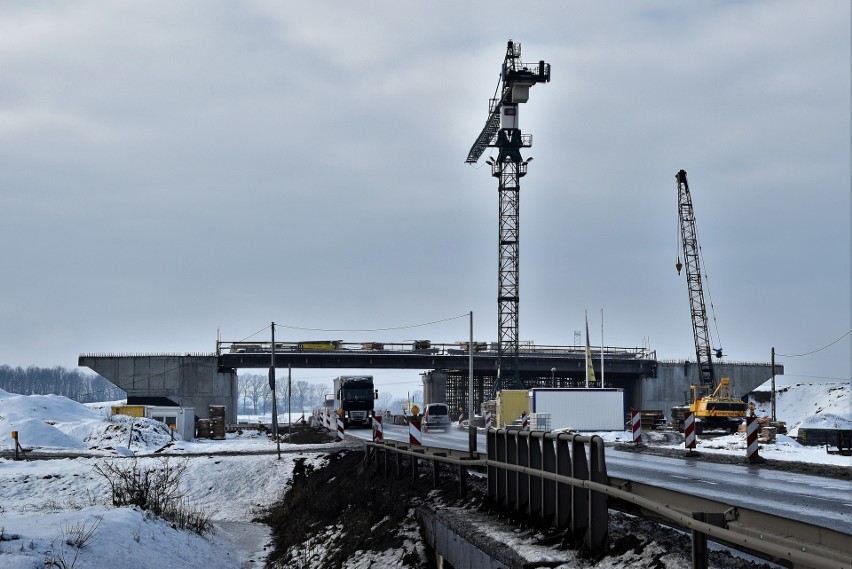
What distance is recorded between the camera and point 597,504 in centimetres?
1042

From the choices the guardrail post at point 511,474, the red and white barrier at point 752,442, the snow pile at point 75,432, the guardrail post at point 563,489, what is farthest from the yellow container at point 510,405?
the guardrail post at point 563,489

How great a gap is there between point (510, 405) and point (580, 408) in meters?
12.3

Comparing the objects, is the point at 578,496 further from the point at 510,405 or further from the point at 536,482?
the point at 510,405

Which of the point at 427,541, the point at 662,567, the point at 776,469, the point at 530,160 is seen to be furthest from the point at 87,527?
the point at 530,160

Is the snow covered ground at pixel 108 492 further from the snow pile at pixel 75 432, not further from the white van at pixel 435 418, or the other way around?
the white van at pixel 435 418

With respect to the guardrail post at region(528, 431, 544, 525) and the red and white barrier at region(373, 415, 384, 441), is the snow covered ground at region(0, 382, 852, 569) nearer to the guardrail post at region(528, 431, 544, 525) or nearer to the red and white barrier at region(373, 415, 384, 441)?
the red and white barrier at region(373, 415, 384, 441)

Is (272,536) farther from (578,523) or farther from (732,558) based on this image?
(732,558)

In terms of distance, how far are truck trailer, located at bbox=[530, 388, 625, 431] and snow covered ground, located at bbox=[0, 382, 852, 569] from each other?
5.71 m

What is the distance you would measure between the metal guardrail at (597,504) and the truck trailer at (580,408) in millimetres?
42120

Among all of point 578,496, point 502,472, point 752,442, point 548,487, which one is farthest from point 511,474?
point 752,442

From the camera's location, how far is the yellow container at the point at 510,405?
7169 cm

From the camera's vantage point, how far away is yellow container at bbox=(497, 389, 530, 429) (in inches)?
2822

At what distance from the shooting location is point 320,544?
20.9 meters

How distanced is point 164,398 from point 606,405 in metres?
50.9
